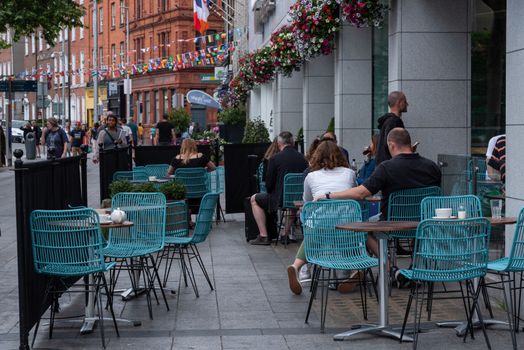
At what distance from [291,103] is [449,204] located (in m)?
17.5

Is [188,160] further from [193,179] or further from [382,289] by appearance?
[382,289]

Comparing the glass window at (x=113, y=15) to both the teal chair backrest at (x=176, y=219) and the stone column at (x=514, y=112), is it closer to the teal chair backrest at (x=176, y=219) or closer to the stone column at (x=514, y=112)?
the teal chair backrest at (x=176, y=219)

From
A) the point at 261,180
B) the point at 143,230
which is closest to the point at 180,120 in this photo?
the point at 261,180

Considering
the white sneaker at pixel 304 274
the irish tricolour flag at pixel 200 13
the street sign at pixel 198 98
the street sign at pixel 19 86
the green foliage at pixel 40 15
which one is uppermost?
the irish tricolour flag at pixel 200 13

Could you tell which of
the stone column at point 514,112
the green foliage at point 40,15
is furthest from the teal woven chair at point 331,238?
the green foliage at point 40,15

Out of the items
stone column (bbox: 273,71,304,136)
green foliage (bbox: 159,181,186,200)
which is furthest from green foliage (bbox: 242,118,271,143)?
green foliage (bbox: 159,181,186,200)

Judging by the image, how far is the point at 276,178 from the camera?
1422 cm

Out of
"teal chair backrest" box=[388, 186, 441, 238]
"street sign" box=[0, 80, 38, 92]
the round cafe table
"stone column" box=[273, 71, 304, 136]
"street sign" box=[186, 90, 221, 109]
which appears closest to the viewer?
the round cafe table

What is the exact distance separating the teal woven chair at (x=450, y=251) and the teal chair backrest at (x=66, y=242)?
2.48 meters

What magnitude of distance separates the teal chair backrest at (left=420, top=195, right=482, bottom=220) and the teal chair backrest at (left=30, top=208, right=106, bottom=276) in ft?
9.47

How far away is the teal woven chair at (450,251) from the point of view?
7668mm

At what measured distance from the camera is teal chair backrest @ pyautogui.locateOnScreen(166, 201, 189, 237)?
10.4 meters

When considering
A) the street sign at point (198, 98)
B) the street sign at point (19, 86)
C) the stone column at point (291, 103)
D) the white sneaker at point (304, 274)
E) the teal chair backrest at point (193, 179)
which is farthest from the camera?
the street sign at point (19, 86)

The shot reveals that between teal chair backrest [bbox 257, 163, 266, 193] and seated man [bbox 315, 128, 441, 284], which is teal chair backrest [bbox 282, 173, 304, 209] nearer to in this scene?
teal chair backrest [bbox 257, 163, 266, 193]
